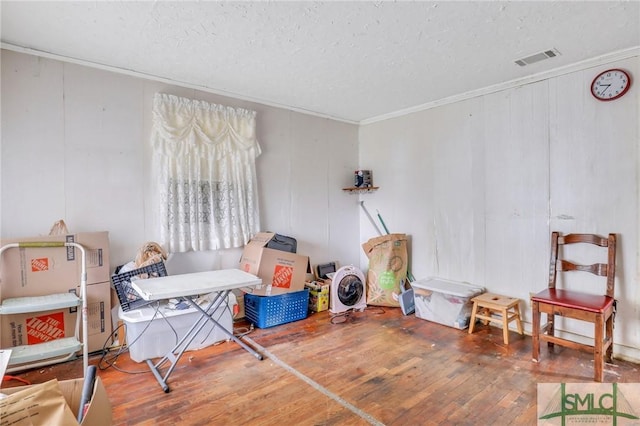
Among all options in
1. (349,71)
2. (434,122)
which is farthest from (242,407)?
(434,122)

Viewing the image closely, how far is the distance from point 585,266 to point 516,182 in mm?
969

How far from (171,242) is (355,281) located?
2.12m

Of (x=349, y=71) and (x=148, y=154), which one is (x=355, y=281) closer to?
(x=349, y=71)

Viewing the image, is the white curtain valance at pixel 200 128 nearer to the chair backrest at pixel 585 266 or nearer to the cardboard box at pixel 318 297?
the cardboard box at pixel 318 297

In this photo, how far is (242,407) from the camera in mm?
2152

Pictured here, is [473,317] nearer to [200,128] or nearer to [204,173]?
[204,173]

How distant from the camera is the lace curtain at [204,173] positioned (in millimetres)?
3236

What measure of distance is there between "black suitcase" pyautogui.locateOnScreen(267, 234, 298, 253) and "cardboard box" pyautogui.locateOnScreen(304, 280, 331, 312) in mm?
503

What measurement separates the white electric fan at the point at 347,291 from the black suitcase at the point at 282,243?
61cm

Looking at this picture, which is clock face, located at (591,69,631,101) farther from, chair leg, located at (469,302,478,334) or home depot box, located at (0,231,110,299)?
home depot box, located at (0,231,110,299)

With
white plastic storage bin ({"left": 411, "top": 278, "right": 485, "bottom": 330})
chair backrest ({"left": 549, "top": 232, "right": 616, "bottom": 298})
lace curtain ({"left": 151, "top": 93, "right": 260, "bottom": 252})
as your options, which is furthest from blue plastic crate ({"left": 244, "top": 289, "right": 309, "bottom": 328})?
chair backrest ({"left": 549, "top": 232, "right": 616, "bottom": 298})

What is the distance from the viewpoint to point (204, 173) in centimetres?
350

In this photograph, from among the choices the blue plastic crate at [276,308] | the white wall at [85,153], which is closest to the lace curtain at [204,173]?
the white wall at [85,153]

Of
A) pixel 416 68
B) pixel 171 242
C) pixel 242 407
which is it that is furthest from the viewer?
pixel 171 242
